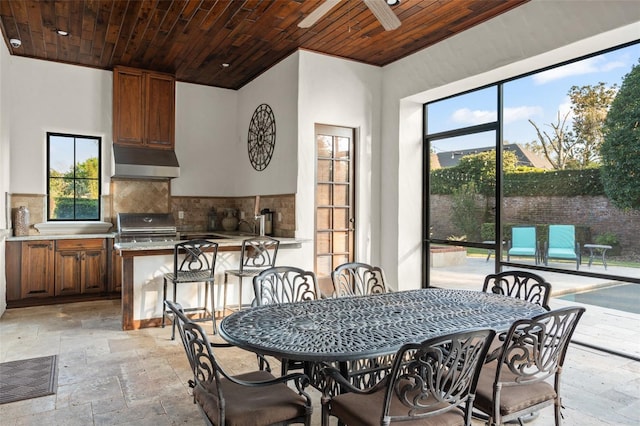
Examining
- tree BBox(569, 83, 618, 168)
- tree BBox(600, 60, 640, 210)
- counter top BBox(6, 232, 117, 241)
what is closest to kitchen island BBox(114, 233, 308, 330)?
counter top BBox(6, 232, 117, 241)

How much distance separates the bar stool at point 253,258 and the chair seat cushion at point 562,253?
8.90 ft

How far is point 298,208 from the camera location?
498cm

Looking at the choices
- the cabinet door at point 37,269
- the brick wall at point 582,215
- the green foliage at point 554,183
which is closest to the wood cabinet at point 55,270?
the cabinet door at point 37,269

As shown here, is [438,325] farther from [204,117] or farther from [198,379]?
[204,117]

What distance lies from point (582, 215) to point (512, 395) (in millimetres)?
2535

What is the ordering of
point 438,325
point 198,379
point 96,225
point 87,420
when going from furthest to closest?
point 96,225
point 87,420
point 438,325
point 198,379

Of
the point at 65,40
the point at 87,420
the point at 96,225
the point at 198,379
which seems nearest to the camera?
the point at 198,379

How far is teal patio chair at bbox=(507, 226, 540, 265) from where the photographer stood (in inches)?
166

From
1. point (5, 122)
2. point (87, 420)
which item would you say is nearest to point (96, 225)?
point (5, 122)

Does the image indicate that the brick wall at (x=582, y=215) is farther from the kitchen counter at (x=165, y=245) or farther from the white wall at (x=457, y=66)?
the kitchen counter at (x=165, y=245)

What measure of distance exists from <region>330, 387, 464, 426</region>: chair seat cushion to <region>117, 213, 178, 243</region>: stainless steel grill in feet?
13.1

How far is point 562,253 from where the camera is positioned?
157 inches

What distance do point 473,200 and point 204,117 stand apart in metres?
A: 4.10

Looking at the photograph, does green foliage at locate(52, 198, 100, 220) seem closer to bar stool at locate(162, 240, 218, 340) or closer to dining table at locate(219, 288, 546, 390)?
bar stool at locate(162, 240, 218, 340)
